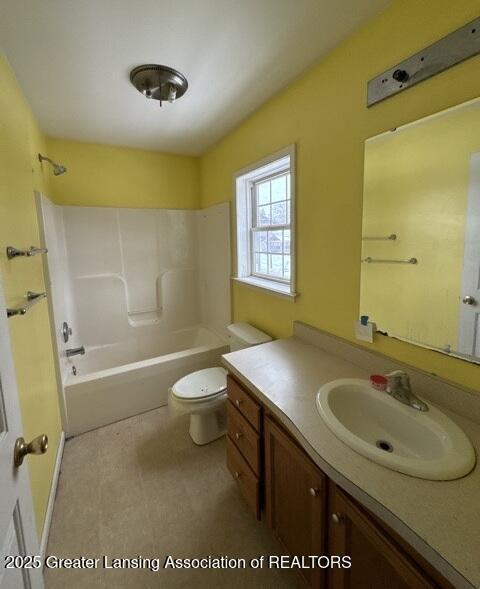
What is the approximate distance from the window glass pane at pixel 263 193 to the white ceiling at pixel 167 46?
51 cm

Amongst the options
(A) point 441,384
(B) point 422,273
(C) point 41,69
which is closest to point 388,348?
(A) point 441,384

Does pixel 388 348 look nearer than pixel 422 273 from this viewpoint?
No

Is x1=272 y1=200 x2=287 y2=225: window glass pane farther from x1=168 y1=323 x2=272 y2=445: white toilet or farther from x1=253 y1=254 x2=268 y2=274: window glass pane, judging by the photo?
x1=168 y1=323 x2=272 y2=445: white toilet

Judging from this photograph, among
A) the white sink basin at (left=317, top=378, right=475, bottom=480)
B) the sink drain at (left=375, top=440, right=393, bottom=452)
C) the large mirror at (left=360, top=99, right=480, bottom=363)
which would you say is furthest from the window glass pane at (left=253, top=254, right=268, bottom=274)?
the sink drain at (left=375, top=440, right=393, bottom=452)

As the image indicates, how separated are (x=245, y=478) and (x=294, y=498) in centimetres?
42

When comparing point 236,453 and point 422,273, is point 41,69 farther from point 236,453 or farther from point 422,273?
point 236,453

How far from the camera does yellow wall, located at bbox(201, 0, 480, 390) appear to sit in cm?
99

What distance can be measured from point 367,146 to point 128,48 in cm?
124

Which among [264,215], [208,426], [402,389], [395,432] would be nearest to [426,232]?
[402,389]

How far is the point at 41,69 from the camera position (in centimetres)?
146

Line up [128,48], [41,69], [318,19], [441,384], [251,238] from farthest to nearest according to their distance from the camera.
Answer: [251,238] → [41,69] → [128,48] → [318,19] → [441,384]

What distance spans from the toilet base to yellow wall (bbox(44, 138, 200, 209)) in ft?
7.01

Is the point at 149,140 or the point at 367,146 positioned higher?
the point at 149,140

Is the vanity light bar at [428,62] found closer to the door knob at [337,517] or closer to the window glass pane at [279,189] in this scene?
the window glass pane at [279,189]
